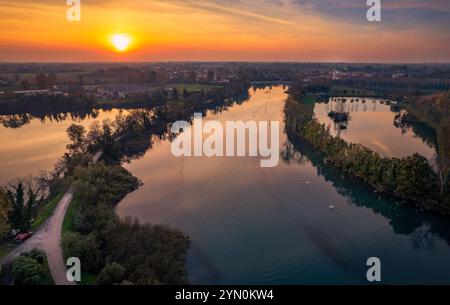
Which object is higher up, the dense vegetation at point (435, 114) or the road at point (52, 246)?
→ the dense vegetation at point (435, 114)

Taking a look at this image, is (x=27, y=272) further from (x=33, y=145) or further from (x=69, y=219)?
(x=33, y=145)

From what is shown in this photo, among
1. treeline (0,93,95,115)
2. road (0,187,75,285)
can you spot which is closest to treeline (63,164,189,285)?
road (0,187,75,285)

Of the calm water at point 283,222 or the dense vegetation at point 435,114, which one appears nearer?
the calm water at point 283,222

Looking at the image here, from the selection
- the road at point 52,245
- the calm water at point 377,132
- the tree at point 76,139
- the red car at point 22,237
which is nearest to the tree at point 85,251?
the road at point 52,245

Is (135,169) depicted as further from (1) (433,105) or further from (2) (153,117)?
(1) (433,105)

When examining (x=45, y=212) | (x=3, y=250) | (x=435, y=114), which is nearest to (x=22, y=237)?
(x=3, y=250)

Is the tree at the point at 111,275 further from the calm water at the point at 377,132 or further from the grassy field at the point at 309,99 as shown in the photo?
the grassy field at the point at 309,99
